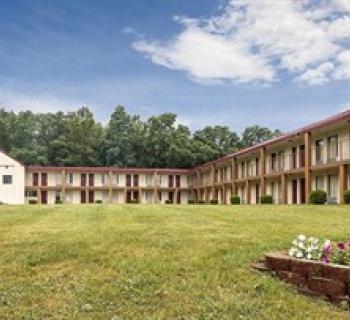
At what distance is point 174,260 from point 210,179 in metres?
52.7

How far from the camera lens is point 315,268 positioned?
7.62 m

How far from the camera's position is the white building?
60.3 meters

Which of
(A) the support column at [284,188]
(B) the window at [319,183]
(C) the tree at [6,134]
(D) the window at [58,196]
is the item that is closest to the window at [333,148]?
(B) the window at [319,183]

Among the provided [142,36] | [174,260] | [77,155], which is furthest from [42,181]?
[174,260]

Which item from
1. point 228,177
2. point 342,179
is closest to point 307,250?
point 342,179

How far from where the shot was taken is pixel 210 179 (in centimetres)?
6184

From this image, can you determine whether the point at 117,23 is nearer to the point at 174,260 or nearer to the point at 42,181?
the point at 174,260

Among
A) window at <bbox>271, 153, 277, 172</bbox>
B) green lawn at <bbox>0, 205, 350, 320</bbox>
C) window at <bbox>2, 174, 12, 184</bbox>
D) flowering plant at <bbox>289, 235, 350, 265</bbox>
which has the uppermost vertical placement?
window at <bbox>271, 153, 277, 172</bbox>

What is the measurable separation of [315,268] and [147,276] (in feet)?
Result: 7.94

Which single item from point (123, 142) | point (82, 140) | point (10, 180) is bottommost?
point (10, 180)

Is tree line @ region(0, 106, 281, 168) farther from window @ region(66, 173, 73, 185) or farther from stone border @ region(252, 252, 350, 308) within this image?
stone border @ region(252, 252, 350, 308)

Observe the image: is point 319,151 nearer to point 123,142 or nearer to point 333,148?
point 333,148

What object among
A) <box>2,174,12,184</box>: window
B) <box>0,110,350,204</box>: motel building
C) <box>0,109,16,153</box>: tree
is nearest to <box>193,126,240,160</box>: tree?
<box>0,110,350,204</box>: motel building

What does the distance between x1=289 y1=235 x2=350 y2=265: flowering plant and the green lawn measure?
1.87 ft
